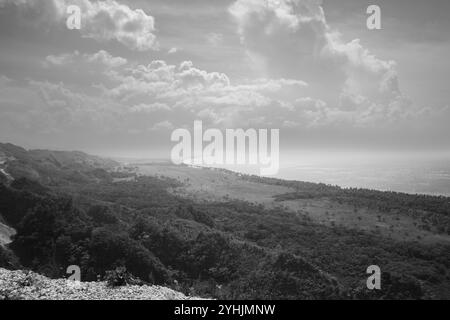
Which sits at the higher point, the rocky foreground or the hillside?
the rocky foreground

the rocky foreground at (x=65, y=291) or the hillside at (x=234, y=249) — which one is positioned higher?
the rocky foreground at (x=65, y=291)

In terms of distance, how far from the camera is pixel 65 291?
28484mm

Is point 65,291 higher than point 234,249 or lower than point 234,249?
higher

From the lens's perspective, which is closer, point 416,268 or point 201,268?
point 201,268

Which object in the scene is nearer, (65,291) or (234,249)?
(65,291)

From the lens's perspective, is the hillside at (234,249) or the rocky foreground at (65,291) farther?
the hillside at (234,249)

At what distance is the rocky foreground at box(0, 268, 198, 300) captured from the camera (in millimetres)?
26969

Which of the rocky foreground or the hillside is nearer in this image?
the rocky foreground

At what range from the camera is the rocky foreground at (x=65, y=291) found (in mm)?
26969

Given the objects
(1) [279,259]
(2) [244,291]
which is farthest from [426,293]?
(2) [244,291]
